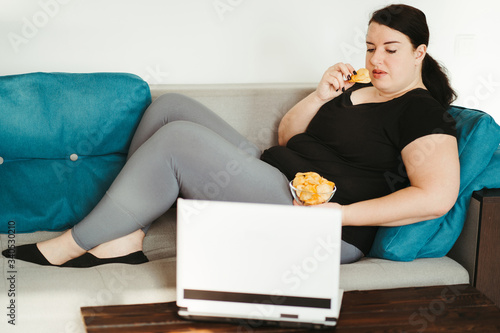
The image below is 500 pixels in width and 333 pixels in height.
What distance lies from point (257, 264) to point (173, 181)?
17.6 inches

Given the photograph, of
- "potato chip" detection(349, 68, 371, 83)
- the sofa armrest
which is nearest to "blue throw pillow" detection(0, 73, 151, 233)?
"potato chip" detection(349, 68, 371, 83)

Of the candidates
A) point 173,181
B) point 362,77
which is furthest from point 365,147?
point 173,181

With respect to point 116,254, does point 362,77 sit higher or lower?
higher

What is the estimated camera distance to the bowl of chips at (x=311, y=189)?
165cm

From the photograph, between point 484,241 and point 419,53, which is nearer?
point 484,241

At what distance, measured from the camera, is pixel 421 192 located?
1589 mm

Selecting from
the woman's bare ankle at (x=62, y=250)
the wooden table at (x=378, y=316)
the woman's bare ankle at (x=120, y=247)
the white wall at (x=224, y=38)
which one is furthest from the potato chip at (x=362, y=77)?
the woman's bare ankle at (x=62, y=250)

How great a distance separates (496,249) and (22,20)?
1827 millimetres

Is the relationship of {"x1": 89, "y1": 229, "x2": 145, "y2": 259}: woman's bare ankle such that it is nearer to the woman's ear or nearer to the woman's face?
the woman's face

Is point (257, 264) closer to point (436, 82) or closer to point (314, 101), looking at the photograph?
point (314, 101)

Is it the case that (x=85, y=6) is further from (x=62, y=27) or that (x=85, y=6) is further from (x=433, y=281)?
(x=433, y=281)

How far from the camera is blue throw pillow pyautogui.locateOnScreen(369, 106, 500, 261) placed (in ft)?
5.58

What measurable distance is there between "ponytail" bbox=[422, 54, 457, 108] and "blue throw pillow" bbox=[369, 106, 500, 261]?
0.18 m

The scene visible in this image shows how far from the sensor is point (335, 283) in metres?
1.31
